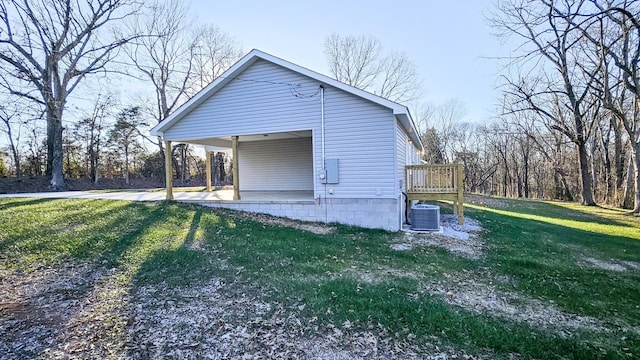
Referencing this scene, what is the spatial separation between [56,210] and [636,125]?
23.9m

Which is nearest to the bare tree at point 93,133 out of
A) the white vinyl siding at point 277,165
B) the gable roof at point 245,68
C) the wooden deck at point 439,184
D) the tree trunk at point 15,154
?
the tree trunk at point 15,154

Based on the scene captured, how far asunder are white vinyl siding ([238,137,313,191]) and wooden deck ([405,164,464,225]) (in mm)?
4933

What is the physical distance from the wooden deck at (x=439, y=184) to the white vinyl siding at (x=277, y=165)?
493 centimetres

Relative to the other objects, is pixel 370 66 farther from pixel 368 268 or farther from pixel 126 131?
pixel 368 268

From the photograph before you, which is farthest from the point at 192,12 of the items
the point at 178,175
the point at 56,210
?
the point at 56,210

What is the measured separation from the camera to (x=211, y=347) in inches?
129

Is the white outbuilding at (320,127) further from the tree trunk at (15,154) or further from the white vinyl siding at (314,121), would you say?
the tree trunk at (15,154)

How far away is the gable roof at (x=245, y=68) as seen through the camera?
339 inches

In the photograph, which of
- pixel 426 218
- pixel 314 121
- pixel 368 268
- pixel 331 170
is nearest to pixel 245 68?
pixel 314 121

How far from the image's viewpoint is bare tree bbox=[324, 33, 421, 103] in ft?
89.0

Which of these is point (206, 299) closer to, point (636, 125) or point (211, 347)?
point (211, 347)

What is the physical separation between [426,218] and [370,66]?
842 inches

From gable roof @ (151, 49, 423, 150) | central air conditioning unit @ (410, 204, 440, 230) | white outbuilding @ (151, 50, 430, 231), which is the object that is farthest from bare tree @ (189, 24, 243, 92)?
central air conditioning unit @ (410, 204, 440, 230)

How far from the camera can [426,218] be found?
363 inches
